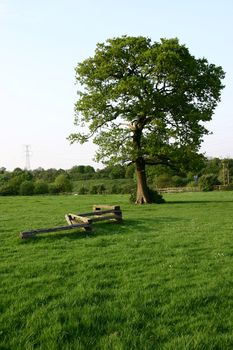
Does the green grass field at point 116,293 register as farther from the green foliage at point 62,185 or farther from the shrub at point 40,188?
the green foliage at point 62,185

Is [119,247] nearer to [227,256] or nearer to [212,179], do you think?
[227,256]

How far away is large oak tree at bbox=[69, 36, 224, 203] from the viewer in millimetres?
35500

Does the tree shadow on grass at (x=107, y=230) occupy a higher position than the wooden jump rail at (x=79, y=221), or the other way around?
the wooden jump rail at (x=79, y=221)

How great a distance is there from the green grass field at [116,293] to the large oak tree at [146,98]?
21.9 meters

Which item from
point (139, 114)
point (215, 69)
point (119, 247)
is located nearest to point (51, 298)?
point (119, 247)

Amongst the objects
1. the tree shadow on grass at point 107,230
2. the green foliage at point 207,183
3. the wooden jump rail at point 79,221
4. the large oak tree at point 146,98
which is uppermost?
the large oak tree at point 146,98

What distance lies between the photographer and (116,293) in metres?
8.54

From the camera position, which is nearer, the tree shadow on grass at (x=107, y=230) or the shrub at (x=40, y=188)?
the tree shadow on grass at (x=107, y=230)

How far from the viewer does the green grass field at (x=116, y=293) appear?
639 centimetres

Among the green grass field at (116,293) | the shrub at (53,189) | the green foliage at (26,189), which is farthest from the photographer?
the shrub at (53,189)

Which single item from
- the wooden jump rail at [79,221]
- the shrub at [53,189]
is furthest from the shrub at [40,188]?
the wooden jump rail at [79,221]

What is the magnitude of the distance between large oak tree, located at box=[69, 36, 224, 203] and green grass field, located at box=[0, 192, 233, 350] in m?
21.9

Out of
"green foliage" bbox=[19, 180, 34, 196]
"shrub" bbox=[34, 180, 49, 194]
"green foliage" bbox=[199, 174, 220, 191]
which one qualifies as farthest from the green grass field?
"green foliage" bbox=[199, 174, 220, 191]

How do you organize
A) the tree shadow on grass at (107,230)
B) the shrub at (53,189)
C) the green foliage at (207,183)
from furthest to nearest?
the green foliage at (207,183) → the shrub at (53,189) → the tree shadow on grass at (107,230)
